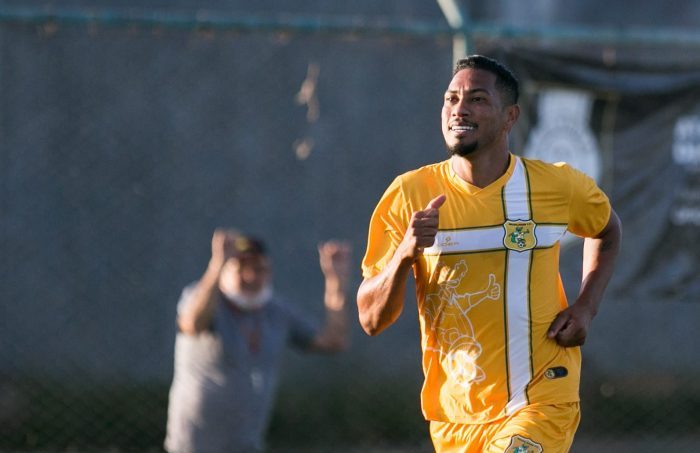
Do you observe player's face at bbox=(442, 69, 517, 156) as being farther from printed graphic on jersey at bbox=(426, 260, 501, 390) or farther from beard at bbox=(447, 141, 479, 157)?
printed graphic on jersey at bbox=(426, 260, 501, 390)

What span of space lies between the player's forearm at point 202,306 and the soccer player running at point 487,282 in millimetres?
2027

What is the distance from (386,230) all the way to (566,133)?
10.8ft

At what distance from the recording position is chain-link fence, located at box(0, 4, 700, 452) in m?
7.73

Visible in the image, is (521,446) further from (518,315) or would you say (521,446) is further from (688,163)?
(688,163)

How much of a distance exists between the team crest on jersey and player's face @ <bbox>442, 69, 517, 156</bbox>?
30 cm

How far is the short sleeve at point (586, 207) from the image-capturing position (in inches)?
185

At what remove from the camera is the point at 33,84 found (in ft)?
27.7

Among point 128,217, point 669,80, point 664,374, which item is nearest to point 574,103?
point 669,80

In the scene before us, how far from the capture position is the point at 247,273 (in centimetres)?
681

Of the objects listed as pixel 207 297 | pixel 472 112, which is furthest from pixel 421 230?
pixel 207 297

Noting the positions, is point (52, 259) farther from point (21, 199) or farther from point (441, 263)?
point (441, 263)

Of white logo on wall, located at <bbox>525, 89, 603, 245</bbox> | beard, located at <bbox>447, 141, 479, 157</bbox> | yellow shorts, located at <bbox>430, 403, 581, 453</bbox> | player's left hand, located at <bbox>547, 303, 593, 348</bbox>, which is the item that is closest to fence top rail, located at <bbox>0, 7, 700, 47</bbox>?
white logo on wall, located at <bbox>525, 89, 603, 245</bbox>

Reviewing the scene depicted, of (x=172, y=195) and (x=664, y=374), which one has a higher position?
(x=172, y=195)

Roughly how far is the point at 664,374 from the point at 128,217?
3.83 m
